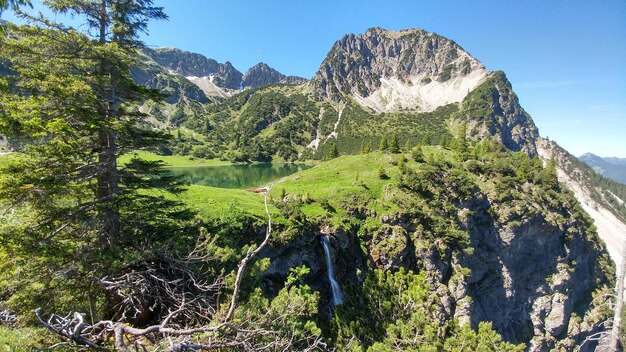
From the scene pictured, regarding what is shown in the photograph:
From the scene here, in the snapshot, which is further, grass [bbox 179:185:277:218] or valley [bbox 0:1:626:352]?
grass [bbox 179:185:277:218]

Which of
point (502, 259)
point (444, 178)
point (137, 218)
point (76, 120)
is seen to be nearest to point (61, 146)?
point (76, 120)

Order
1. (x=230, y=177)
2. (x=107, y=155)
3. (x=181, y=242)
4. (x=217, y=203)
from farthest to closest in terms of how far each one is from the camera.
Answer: (x=230, y=177)
(x=217, y=203)
(x=181, y=242)
(x=107, y=155)

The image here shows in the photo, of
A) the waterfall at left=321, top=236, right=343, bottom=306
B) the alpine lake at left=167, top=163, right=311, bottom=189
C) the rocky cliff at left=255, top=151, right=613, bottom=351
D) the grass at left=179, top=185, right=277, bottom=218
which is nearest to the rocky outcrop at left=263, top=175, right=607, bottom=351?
the rocky cliff at left=255, top=151, right=613, bottom=351

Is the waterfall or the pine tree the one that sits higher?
the pine tree

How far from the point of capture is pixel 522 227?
5262 cm

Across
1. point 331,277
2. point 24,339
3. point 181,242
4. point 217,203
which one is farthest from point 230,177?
point 24,339

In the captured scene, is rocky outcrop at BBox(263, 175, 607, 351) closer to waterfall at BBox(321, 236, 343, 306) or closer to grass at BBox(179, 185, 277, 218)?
waterfall at BBox(321, 236, 343, 306)

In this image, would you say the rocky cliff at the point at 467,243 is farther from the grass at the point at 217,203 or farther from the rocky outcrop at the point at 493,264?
the grass at the point at 217,203

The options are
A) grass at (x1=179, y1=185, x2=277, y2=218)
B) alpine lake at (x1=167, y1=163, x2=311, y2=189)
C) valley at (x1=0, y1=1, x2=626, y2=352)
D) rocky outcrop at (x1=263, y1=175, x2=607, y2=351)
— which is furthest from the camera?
alpine lake at (x1=167, y1=163, x2=311, y2=189)

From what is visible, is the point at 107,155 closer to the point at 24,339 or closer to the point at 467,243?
the point at 24,339

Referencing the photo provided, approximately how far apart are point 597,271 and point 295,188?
83.6 metres

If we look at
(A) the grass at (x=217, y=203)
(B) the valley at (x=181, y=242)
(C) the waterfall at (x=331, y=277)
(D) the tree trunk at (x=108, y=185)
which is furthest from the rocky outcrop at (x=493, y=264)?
(D) the tree trunk at (x=108, y=185)

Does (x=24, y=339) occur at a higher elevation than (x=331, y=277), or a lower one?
higher

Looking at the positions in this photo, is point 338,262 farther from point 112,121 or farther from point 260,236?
point 112,121
